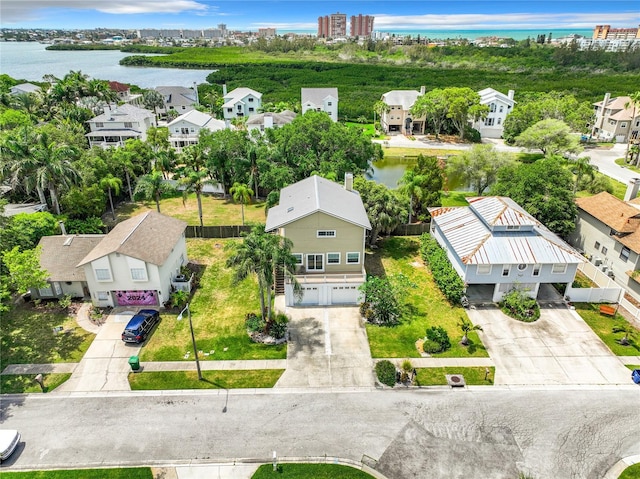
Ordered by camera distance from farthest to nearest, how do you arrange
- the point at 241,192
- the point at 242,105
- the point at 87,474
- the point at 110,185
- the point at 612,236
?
the point at 242,105, the point at 241,192, the point at 110,185, the point at 612,236, the point at 87,474

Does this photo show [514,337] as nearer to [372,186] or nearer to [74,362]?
[372,186]

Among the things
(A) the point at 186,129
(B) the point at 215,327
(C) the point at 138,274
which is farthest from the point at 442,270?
(A) the point at 186,129

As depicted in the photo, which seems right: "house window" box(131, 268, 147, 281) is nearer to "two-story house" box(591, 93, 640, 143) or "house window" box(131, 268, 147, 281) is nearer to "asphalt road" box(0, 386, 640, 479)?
"asphalt road" box(0, 386, 640, 479)

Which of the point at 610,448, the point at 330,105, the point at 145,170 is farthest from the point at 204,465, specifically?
the point at 330,105

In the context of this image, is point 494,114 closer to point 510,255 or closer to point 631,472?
point 510,255

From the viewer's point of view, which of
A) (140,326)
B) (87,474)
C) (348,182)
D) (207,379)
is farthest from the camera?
(348,182)

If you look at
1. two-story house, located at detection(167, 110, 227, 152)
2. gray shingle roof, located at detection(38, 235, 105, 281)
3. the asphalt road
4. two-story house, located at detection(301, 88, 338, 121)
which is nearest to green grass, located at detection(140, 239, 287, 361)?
the asphalt road

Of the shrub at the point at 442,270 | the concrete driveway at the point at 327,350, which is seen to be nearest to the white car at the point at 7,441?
the concrete driveway at the point at 327,350
